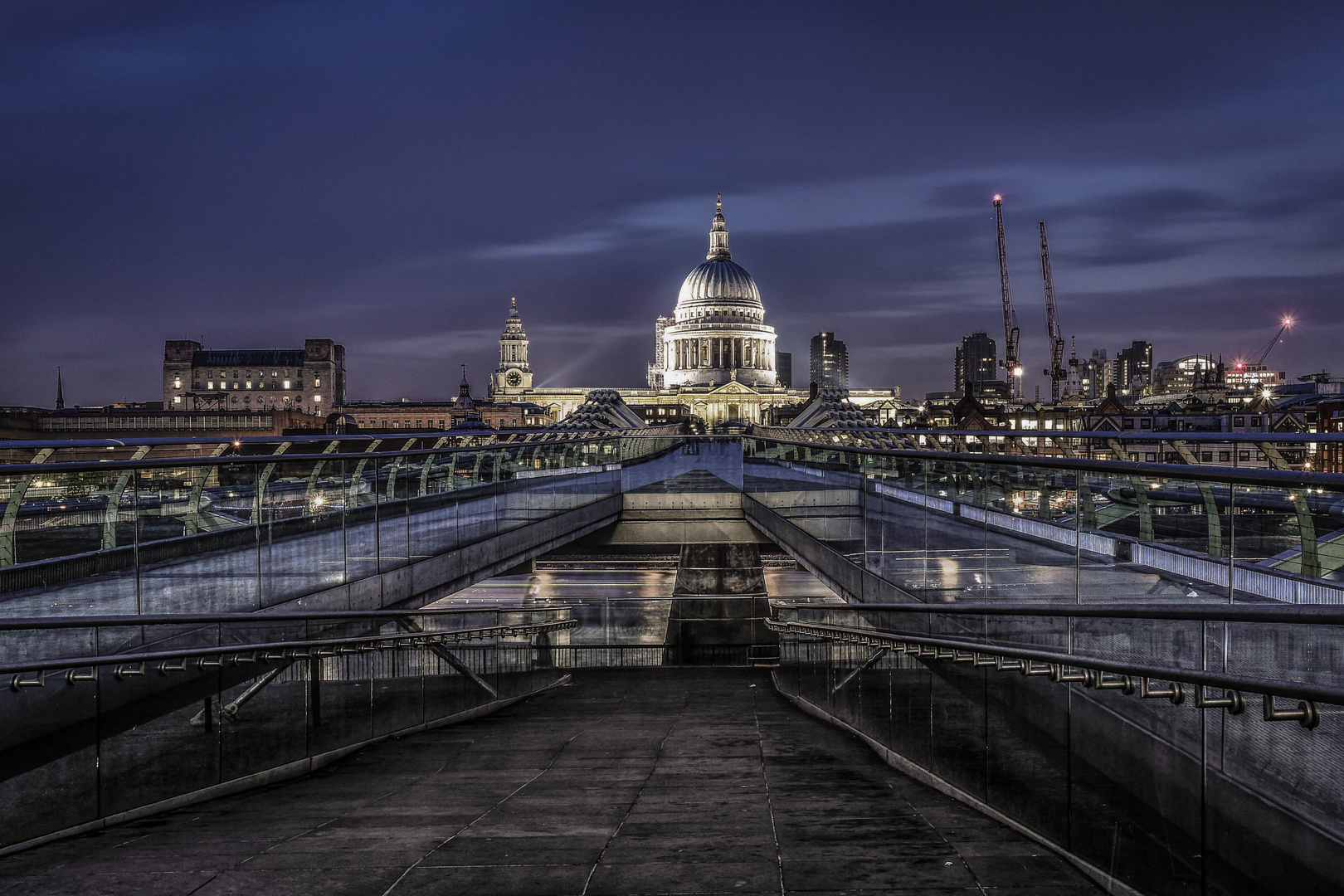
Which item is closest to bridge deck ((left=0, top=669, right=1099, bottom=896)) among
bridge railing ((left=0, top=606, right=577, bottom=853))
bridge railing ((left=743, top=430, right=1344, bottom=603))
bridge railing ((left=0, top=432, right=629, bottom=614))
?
bridge railing ((left=0, top=606, right=577, bottom=853))

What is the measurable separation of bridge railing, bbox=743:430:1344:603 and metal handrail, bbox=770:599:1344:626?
31 cm

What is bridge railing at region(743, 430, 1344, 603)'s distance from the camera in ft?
14.9

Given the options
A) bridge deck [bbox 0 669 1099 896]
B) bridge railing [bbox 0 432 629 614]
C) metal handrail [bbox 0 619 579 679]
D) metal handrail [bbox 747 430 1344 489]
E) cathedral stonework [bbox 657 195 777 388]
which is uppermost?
cathedral stonework [bbox 657 195 777 388]

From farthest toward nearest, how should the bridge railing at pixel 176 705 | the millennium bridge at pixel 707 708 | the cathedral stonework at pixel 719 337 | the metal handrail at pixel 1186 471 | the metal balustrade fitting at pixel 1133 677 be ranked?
the cathedral stonework at pixel 719 337, the bridge railing at pixel 176 705, the millennium bridge at pixel 707 708, the metal handrail at pixel 1186 471, the metal balustrade fitting at pixel 1133 677

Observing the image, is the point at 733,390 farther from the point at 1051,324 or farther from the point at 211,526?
the point at 211,526

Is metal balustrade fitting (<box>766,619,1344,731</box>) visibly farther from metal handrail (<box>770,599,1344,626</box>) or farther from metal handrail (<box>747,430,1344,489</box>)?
metal handrail (<box>747,430,1344,489</box>)

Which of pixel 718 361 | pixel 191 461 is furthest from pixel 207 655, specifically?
pixel 718 361

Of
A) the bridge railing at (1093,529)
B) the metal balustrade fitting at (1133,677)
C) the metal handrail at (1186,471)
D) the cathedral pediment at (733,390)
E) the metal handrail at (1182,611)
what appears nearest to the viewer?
the metal handrail at (1182,611)

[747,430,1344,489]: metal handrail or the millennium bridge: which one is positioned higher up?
[747,430,1344,489]: metal handrail

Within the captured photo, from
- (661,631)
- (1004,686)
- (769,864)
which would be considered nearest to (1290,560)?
(1004,686)

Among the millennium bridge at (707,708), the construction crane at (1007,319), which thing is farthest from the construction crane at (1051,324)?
the millennium bridge at (707,708)

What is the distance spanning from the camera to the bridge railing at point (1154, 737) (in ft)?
12.0

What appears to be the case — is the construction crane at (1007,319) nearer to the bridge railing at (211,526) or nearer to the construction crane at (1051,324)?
the construction crane at (1051,324)

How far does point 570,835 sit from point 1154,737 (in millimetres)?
2792
